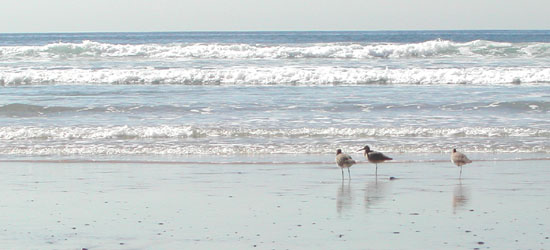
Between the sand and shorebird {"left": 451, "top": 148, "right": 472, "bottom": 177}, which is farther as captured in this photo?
shorebird {"left": 451, "top": 148, "right": 472, "bottom": 177}

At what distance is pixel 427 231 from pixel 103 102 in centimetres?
1360

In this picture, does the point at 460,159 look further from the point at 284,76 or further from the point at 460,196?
the point at 284,76

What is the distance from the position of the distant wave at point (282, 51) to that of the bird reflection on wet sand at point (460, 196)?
27.9 m

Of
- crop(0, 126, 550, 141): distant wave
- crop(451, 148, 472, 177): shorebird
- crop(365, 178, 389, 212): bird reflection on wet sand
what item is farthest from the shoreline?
crop(0, 126, 550, 141): distant wave

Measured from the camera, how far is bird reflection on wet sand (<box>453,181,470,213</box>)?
8.44 metres

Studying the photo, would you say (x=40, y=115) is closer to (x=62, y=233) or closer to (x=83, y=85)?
(x=83, y=85)

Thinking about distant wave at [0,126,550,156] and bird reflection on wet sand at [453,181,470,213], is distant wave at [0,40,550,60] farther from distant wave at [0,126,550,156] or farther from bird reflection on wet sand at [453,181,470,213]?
bird reflection on wet sand at [453,181,470,213]

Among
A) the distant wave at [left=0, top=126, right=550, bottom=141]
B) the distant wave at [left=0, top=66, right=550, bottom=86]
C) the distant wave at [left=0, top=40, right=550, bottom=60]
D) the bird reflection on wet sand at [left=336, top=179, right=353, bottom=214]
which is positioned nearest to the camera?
the bird reflection on wet sand at [left=336, top=179, right=353, bottom=214]

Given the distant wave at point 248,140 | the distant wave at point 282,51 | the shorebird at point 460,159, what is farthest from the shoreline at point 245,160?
the distant wave at point 282,51

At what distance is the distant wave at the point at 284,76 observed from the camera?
25.5m

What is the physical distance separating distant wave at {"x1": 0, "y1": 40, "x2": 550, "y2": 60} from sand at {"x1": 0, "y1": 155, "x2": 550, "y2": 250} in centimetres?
2653

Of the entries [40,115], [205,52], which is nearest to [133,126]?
[40,115]

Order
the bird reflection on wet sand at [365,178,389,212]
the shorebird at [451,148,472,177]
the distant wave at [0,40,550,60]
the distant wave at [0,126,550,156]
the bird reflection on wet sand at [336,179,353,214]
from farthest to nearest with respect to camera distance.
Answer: the distant wave at [0,40,550,60] < the distant wave at [0,126,550,156] < the shorebird at [451,148,472,177] < the bird reflection on wet sand at [365,178,389,212] < the bird reflection on wet sand at [336,179,353,214]

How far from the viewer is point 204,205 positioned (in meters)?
8.50
